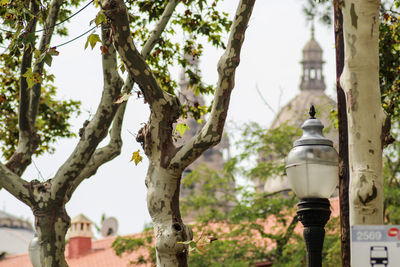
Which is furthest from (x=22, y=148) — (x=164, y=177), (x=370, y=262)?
(x=370, y=262)

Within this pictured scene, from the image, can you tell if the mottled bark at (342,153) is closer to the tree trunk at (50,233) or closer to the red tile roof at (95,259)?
the tree trunk at (50,233)

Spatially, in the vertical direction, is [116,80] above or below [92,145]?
above

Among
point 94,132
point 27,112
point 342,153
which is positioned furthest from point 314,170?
point 27,112

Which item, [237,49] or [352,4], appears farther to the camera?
[237,49]

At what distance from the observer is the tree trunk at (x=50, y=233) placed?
13422 mm

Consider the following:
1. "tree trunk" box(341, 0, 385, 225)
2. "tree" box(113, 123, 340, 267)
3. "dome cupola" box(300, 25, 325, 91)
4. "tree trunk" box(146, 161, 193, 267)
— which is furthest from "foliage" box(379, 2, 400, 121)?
"dome cupola" box(300, 25, 325, 91)

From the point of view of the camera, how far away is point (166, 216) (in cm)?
1016

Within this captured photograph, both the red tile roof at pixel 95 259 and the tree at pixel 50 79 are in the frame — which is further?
the red tile roof at pixel 95 259

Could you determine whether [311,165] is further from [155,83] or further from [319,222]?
[155,83]

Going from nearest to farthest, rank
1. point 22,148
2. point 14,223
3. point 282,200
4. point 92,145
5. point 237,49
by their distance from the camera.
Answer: point 237,49 < point 92,145 < point 22,148 < point 282,200 < point 14,223

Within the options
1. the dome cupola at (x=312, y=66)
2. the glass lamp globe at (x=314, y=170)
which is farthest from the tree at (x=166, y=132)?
the dome cupola at (x=312, y=66)

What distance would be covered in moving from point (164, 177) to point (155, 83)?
938 mm

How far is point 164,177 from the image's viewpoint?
1020 cm

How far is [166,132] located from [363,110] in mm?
3267
